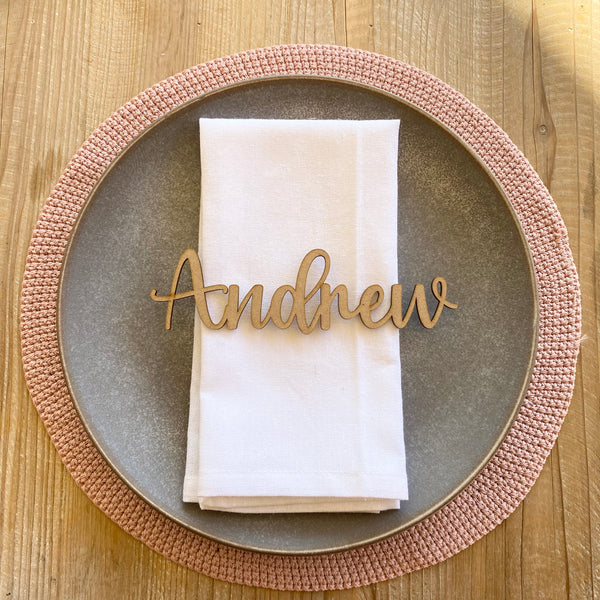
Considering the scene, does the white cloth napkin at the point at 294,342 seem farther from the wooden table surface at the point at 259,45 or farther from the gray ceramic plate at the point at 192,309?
the wooden table surface at the point at 259,45

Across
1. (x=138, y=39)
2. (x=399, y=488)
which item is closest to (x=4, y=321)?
(x=138, y=39)

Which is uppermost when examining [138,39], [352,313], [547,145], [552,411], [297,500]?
[138,39]

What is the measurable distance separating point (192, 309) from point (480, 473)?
1.33 feet

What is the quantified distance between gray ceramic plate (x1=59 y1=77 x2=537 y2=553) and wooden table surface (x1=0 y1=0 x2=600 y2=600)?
115 millimetres

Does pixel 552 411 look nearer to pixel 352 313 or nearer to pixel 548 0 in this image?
pixel 352 313

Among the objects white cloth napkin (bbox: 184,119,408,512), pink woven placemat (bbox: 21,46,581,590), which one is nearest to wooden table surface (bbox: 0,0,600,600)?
pink woven placemat (bbox: 21,46,581,590)

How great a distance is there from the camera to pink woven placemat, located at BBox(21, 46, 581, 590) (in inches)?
27.7

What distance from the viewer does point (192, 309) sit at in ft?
2.29

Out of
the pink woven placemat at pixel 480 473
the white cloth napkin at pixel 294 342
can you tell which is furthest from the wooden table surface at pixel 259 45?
the white cloth napkin at pixel 294 342

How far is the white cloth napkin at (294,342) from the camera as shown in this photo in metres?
0.64

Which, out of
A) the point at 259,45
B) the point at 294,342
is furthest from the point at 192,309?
the point at 259,45

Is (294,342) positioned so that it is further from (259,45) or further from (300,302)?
(259,45)

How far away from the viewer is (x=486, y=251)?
69 cm

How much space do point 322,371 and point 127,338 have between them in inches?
9.4
